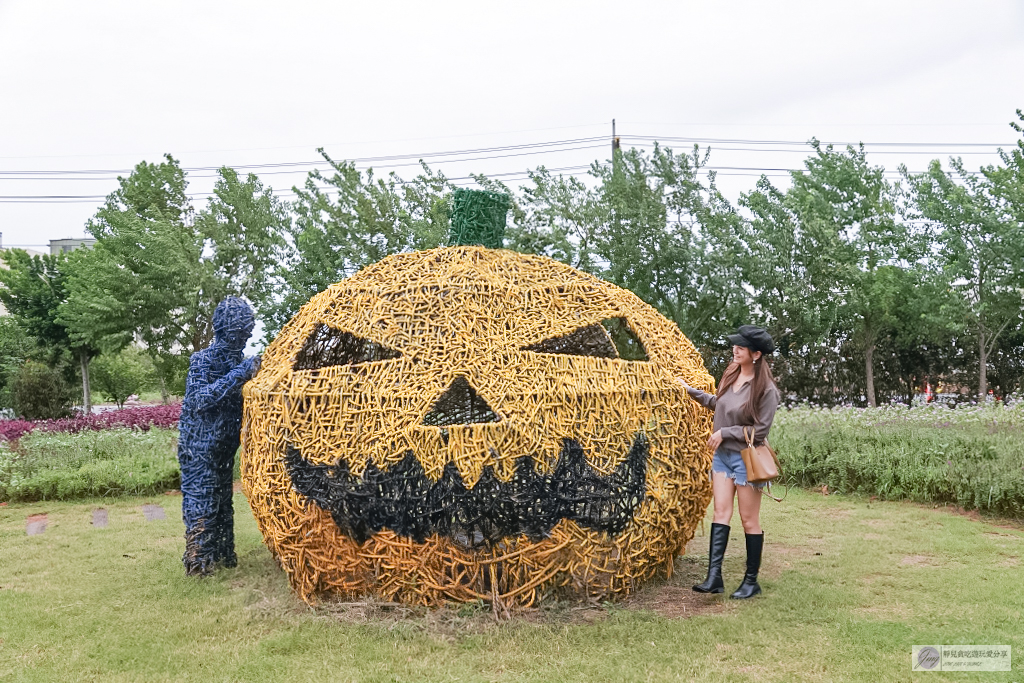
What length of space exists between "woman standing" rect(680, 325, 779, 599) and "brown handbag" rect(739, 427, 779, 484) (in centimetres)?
4

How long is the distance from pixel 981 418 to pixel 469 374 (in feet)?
27.2

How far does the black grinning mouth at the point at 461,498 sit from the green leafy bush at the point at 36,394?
13530 millimetres

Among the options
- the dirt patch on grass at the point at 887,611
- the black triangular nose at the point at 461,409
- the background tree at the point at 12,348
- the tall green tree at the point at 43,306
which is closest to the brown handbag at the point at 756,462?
the dirt patch on grass at the point at 887,611

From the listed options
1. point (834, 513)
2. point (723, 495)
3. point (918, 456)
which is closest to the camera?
point (723, 495)

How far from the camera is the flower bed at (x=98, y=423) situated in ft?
39.9

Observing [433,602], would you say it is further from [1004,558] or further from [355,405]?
[1004,558]

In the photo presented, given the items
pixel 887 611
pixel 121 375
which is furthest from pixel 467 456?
pixel 121 375

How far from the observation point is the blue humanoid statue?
5344 millimetres

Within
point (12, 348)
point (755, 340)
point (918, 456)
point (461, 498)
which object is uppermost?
point (12, 348)

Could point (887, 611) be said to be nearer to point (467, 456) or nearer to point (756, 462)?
point (756, 462)

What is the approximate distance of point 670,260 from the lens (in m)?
14.3

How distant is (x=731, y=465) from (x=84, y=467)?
8.09 meters

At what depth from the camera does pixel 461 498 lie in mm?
4312

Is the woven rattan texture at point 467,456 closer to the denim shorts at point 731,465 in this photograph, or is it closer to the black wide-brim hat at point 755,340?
the denim shorts at point 731,465
